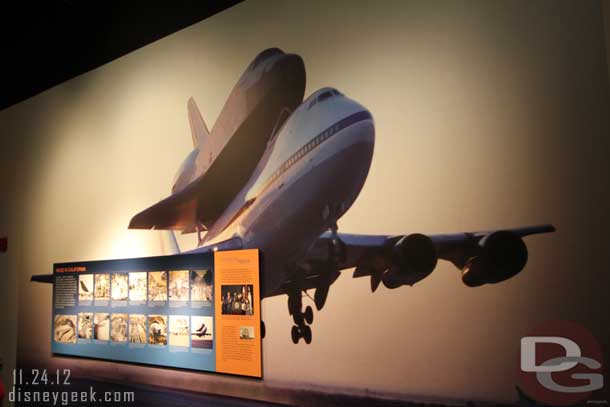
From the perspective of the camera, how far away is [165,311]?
350cm

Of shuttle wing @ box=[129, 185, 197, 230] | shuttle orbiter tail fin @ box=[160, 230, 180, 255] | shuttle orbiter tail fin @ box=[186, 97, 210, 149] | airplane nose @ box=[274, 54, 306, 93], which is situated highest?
airplane nose @ box=[274, 54, 306, 93]

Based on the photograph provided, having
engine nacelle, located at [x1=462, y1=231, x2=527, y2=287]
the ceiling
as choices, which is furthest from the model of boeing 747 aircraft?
the ceiling

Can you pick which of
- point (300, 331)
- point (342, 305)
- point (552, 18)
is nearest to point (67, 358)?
point (300, 331)

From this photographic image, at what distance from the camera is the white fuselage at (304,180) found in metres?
2.80

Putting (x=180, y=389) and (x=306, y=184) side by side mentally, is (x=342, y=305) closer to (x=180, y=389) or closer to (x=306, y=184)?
(x=306, y=184)

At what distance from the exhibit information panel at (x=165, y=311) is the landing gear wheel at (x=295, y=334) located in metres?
0.24

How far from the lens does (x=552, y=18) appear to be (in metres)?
2.32

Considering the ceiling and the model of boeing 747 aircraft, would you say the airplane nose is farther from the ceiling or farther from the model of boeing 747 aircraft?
the ceiling

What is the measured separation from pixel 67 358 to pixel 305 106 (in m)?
2.88

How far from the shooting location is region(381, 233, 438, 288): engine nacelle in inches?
98.8

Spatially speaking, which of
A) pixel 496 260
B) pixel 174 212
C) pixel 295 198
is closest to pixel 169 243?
pixel 174 212

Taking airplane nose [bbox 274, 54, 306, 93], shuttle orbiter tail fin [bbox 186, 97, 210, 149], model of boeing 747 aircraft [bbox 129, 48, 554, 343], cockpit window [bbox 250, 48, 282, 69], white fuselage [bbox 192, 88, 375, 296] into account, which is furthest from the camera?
shuttle orbiter tail fin [bbox 186, 97, 210, 149]

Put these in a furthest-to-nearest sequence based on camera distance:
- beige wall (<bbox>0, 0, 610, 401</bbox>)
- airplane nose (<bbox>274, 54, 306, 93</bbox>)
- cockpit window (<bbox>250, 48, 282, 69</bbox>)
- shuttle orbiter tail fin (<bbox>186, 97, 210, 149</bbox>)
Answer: shuttle orbiter tail fin (<bbox>186, 97, 210, 149</bbox>) → cockpit window (<bbox>250, 48, 282, 69</bbox>) → airplane nose (<bbox>274, 54, 306, 93</bbox>) → beige wall (<bbox>0, 0, 610, 401</bbox>)

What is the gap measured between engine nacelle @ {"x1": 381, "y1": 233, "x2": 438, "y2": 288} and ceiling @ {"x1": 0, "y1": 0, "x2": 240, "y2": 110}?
1965 millimetres
